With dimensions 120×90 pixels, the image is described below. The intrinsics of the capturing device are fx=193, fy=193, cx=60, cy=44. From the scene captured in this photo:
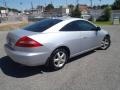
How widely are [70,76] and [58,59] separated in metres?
0.72

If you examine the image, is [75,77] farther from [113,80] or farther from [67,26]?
[67,26]

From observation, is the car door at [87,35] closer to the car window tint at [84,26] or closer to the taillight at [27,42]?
the car window tint at [84,26]

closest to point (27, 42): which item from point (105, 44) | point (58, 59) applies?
point (58, 59)

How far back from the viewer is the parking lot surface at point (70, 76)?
184 inches

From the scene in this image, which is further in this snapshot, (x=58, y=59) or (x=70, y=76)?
(x=58, y=59)

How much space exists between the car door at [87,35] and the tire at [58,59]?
93cm

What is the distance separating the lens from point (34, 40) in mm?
5180

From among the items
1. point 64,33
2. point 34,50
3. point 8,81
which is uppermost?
point 64,33

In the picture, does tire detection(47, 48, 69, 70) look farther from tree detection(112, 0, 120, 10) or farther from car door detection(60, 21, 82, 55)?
tree detection(112, 0, 120, 10)

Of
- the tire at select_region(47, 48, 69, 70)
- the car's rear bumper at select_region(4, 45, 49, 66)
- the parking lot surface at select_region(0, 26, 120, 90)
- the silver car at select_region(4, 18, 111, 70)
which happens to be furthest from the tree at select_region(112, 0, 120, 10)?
the car's rear bumper at select_region(4, 45, 49, 66)

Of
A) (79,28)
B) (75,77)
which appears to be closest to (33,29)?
(79,28)

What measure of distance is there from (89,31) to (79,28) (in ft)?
1.75

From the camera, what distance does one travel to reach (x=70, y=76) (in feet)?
17.3

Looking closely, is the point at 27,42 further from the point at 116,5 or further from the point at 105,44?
the point at 116,5
